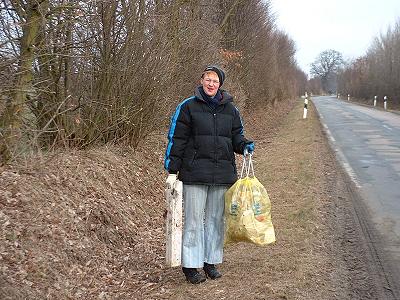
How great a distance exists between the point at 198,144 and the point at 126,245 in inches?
86.0

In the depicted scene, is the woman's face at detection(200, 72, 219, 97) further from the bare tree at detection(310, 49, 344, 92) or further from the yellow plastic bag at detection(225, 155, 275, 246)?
the bare tree at detection(310, 49, 344, 92)

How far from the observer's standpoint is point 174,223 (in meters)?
Answer: 4.71

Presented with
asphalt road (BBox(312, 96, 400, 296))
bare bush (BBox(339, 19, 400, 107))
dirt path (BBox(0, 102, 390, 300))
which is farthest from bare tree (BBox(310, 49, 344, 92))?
dirt path (BBox(0, 102, 390, 300))

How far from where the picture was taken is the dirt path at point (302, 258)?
4473 mm

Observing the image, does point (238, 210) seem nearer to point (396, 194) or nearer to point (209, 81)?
point (209, 81)

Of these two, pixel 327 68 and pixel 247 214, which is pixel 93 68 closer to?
pixel 247 214

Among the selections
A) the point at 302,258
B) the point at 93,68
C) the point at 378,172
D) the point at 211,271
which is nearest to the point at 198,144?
the point at 211,271

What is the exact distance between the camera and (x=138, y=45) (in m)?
8.45

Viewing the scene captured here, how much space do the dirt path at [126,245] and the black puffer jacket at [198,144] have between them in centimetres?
114

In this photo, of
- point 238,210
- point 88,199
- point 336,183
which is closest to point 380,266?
point 238,210

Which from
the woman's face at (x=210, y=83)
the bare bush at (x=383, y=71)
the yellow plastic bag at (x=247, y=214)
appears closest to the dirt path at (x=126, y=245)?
the yellow plastic bag at (x=247, y=214)

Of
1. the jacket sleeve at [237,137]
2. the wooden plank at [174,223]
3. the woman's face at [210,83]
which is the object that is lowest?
the wooden plank at [174,223]

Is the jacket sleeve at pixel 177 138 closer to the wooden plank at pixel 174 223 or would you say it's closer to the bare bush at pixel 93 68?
the wooden plank at pixel 174 223

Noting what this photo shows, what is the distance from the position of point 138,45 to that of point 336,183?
4.84m
